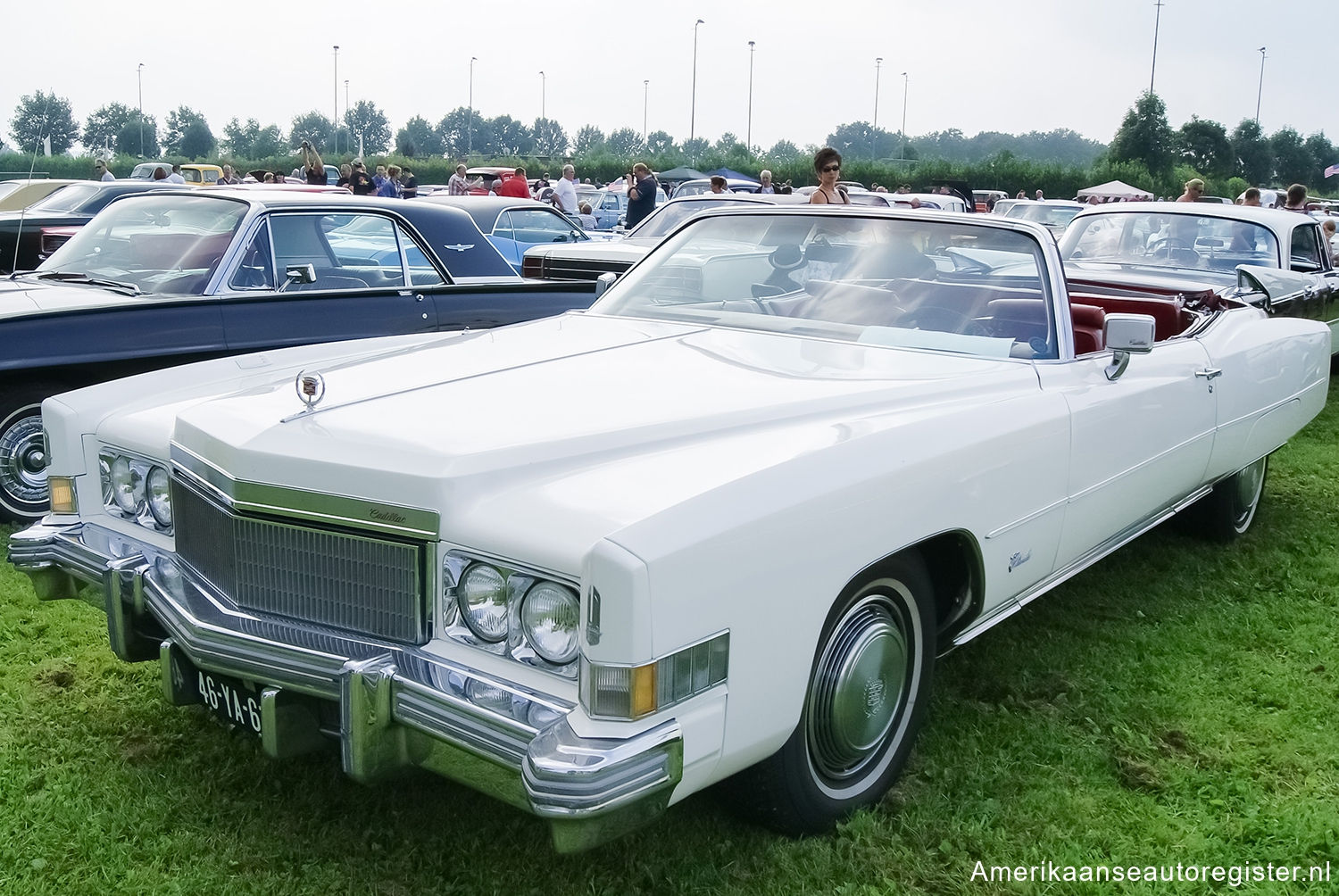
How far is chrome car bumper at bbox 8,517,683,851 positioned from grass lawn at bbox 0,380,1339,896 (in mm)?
362

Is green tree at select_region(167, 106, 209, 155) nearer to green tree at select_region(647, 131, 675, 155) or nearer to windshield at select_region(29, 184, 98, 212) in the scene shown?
green tree at select_region(647, 131, 675, 155)

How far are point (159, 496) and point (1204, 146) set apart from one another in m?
72.5

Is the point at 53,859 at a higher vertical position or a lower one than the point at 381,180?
lower

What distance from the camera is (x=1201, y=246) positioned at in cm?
779

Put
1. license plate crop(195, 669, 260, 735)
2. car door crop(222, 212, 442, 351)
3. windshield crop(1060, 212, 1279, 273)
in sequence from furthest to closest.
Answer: windshield crop(1060, 212, 1279, 273)
car door crop(222, 212, 442, 351)
license plate crop(195, 669, 260, 735)

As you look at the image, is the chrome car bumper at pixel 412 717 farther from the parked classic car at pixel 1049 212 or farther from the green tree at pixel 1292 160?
the green tree at pixel 1292 160

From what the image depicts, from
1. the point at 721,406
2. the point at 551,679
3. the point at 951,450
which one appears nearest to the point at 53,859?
the point at 551,679

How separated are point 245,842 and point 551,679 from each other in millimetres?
1048

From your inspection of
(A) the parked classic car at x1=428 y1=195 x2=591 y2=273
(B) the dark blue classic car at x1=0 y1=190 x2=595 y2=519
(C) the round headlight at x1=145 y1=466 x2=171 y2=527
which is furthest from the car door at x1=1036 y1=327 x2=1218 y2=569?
(A) the parked classic car at x1=428 y1=195 x2=591 y2=273

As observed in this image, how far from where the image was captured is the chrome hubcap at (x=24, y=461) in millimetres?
4969

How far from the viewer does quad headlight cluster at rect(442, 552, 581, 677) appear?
2230 millimetres

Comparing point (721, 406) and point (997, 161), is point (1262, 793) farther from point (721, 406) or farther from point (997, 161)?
point (997, 161)

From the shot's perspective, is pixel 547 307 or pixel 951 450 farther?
pixel 547 307

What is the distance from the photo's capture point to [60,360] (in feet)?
16.0
